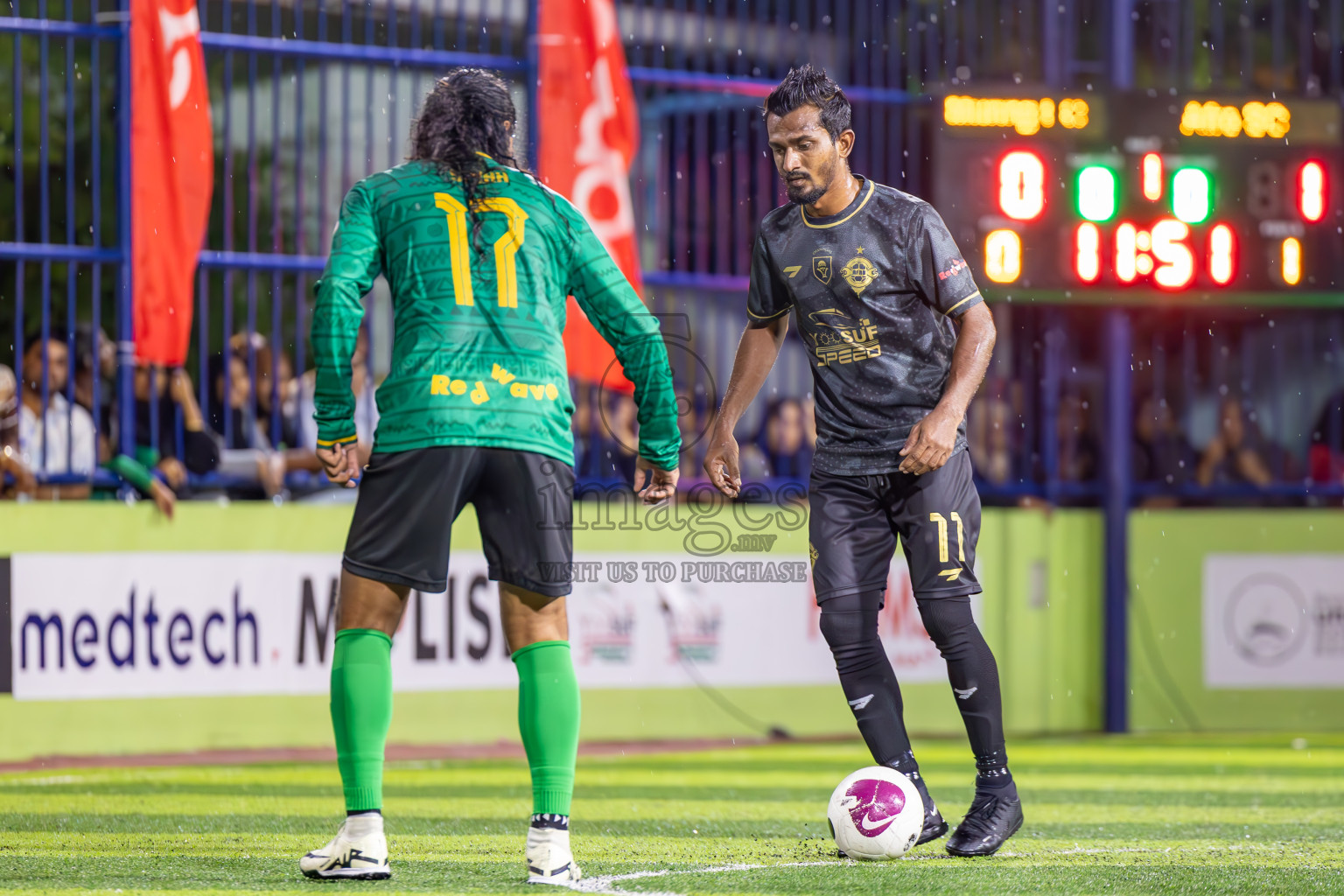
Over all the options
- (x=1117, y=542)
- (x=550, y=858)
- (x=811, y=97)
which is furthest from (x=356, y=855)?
(x=1117, y=542)

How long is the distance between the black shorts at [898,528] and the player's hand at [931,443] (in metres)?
0.16

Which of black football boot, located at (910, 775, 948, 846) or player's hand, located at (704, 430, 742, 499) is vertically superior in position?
player's hand, located at (704, 430, 742, 499)

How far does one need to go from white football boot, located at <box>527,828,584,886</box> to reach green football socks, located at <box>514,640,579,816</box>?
5cm

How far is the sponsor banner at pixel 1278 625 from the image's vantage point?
11172mm

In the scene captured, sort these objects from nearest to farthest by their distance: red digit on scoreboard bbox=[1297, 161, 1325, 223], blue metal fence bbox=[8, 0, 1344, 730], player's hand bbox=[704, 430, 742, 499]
→ player's hand bbox=[704, 430, 742, 499] < blue metal fence bbox=[8, 0, 1344, 730] < red digit on scoreboard bbox=[1297, 161, 1325, 223]

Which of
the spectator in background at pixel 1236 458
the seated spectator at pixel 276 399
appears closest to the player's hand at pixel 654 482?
the seated spectator at pixel 276 399

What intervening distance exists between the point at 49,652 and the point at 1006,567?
5344mm

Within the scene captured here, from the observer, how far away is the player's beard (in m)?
5.21

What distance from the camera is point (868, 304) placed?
17.3 feet

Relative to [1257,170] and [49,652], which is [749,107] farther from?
[49,652]

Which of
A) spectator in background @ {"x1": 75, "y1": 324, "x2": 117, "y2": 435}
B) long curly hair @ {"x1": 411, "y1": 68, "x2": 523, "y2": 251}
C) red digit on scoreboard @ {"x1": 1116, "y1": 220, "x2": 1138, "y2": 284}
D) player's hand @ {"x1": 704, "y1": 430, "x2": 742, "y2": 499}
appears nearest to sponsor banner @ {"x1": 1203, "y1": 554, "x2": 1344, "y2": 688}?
red digit on scoreboard @ {"x1": 1116, "y1": 220, "x2": 1138, "y2": 284}

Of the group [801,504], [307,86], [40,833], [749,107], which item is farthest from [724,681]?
[307,86]

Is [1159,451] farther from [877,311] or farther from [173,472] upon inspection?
[877,311]

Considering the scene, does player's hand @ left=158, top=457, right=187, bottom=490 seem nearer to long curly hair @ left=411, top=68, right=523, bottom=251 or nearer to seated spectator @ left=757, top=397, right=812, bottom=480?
seated spectator @ left=757, top=397, right=812, bottom=480
